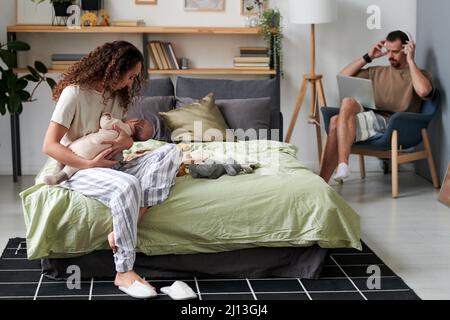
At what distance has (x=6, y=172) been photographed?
23.6ft

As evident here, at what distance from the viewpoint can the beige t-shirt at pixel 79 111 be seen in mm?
4105

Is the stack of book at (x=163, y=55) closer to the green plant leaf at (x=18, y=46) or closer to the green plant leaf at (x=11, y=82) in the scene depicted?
the green plant leaf at (x=18, y=46)

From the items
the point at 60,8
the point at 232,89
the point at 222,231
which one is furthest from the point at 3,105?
the point at 222,231

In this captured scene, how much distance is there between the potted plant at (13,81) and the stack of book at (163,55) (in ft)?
2.68

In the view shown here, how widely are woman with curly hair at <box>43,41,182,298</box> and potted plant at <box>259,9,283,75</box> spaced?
265 cm

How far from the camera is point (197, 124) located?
5887 millimetres

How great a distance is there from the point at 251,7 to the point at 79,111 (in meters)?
3.16

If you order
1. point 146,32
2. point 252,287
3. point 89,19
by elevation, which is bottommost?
point 252,287

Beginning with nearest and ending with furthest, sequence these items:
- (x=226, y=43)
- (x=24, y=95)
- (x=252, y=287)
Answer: (x=252, y=287) → (x=24, y=95) → (x=226, y=43)

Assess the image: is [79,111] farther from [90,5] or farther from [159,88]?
[90,5]

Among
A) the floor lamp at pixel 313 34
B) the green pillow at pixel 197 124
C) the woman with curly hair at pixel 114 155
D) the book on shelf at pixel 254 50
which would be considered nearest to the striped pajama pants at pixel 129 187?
the woman with curly hair at pixel 114 155
